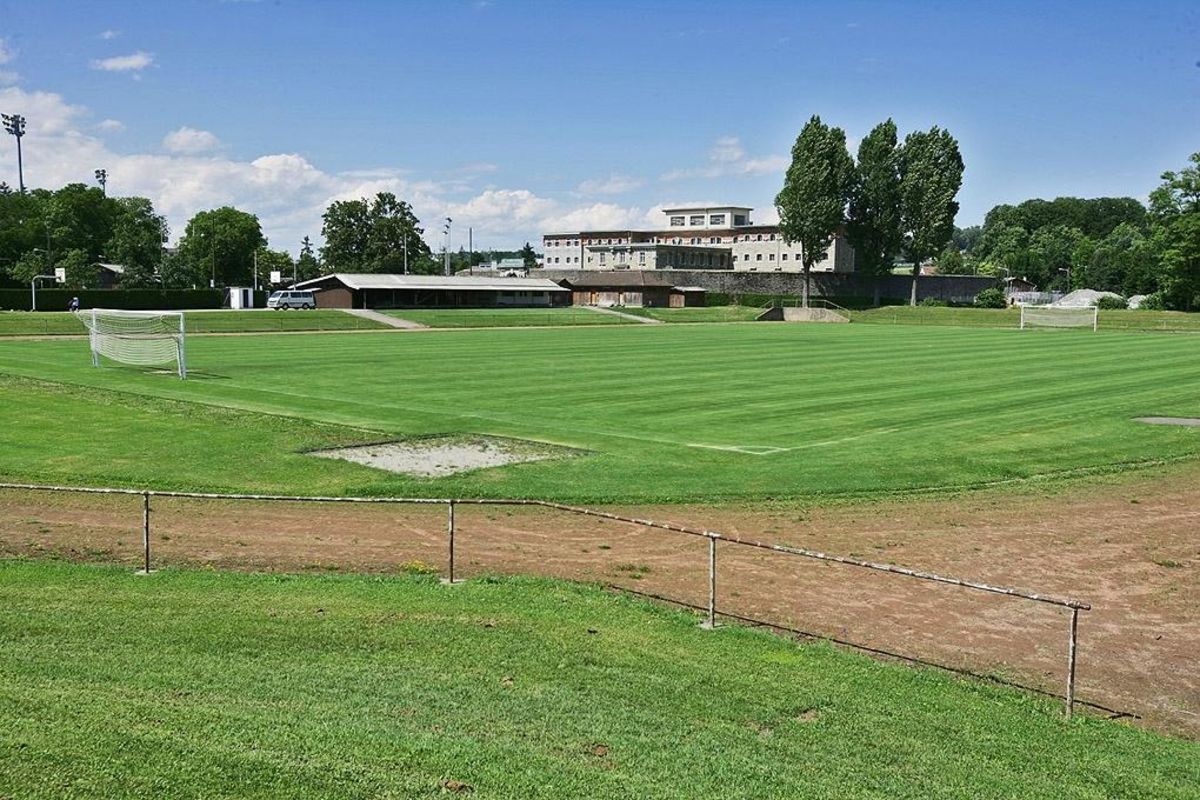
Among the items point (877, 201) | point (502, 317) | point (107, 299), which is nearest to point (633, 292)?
point (877, 201)

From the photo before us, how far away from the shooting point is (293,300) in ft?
358

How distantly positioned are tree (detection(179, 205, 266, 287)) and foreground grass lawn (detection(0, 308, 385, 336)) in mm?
55803

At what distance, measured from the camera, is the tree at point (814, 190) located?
128 meters

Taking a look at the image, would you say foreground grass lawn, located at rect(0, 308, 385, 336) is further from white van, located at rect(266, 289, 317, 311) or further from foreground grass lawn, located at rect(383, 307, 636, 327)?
white van, located at rect(266, 289, 317, 311)

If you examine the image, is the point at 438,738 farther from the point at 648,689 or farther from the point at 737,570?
the point at 737,570

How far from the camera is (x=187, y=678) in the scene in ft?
27.7

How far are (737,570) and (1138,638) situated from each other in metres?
5.06

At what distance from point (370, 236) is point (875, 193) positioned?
86.2 metres

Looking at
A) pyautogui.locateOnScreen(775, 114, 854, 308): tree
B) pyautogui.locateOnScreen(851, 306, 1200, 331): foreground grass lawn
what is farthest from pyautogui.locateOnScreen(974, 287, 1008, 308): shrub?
pyautogui.locateOnScreen(775, 114, 854, 308): tree

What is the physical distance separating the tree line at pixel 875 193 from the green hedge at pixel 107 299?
243 ft

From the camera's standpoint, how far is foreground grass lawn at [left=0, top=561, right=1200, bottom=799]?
22.0 feet

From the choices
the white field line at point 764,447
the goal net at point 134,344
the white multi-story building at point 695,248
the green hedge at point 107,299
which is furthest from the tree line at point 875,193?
the white field line at point 764,447

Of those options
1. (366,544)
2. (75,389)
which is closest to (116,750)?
(366,544)

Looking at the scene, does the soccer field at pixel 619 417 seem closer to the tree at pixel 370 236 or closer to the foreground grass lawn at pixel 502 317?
the foreground grass lawn at pixel 502 317
